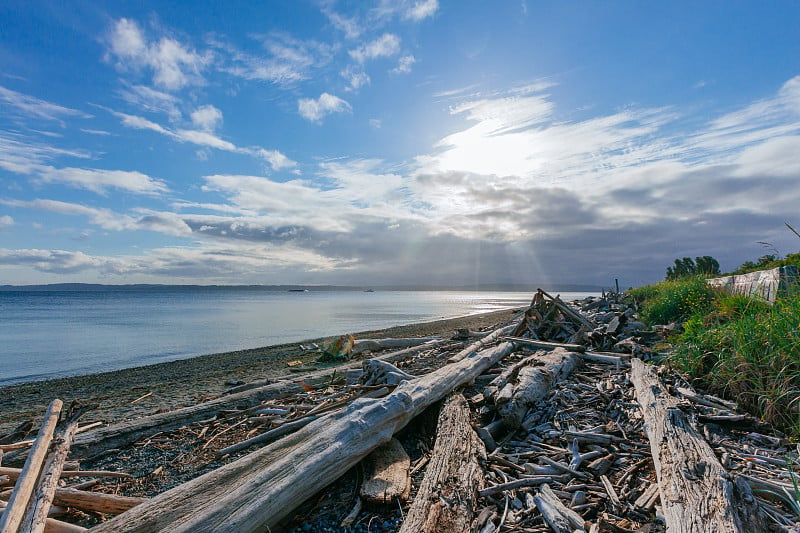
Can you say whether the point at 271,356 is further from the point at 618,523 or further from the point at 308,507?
the point at 618,523

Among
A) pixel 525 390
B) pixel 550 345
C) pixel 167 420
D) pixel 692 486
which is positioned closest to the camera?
pixel 692 486

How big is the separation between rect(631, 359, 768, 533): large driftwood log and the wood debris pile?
1 cm

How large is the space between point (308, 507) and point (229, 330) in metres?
26.6

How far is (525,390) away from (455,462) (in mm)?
1797

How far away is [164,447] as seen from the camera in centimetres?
494

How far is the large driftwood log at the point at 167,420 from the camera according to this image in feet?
16.3

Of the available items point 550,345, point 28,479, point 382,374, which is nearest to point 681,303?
point 550,345

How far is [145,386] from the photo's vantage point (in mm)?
10641

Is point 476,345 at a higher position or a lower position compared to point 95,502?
higher

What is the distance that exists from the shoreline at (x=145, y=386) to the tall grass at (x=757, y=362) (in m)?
8.42

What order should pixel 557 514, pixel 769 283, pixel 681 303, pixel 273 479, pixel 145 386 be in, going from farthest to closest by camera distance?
pixel 681 303 < pixel 145 386 < pixel 769 283 < pixel 273 479 < pixel 557 514

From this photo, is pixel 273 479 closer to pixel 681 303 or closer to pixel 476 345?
pixel 476 345

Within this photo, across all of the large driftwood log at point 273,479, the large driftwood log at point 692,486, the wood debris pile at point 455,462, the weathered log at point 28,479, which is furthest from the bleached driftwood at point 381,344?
the large driftwood log at point 692,486

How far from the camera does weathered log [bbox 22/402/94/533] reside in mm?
2705
